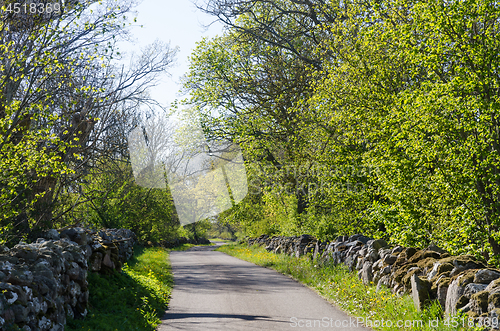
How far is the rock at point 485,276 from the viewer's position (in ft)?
19.9

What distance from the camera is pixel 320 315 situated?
26.7ft

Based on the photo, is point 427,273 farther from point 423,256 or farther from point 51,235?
point 51,235

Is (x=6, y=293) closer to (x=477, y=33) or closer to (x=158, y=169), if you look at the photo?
(x=477, y=33)

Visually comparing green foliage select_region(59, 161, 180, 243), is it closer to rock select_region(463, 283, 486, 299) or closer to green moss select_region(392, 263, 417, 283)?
green moss select_region(392, 263, 417, 283)

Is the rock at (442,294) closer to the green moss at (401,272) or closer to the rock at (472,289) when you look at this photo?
the rock at (472,289)

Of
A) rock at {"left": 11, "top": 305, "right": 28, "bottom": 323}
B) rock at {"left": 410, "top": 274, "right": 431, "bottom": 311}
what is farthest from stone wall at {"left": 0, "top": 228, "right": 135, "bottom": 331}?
rock at {"left": 410, "top": 274, "right": 431, "bottom": 311}

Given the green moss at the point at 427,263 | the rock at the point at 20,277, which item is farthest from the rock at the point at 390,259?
the rock at the point at 20,277

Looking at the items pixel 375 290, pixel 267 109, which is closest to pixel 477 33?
pixel 375 290

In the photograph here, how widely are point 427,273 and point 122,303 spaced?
6657 millimetres

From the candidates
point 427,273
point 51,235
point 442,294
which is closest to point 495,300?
point 442,294

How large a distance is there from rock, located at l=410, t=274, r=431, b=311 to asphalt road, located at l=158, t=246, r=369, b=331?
1.16 m

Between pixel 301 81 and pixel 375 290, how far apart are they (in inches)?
536

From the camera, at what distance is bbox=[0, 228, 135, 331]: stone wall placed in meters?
4.88

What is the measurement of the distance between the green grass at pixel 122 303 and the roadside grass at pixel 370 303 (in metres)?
4.32
